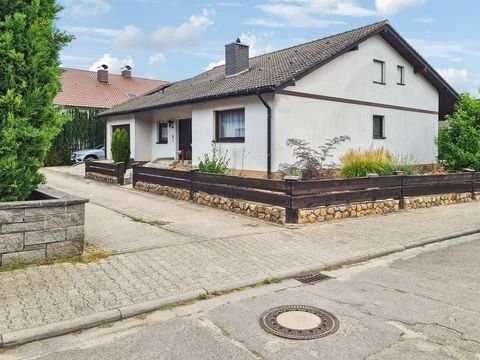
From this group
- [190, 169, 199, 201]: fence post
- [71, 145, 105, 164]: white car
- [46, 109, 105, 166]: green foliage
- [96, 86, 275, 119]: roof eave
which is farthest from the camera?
[46, 109, 105, 166]: green foliage

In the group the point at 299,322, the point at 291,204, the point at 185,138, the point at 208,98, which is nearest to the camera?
the point at 299,322

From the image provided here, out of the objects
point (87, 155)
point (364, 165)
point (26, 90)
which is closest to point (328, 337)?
point (26, 90)

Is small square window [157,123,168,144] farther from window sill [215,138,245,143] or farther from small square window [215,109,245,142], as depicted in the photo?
window sill [215,138,245,143]

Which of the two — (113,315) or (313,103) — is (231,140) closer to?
(313,103)

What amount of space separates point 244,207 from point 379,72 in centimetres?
1086

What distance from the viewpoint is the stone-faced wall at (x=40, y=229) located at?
17.1ft

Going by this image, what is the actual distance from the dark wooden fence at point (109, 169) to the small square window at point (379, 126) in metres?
10.4

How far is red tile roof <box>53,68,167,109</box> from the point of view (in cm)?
3123

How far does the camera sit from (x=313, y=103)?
14.6 metres

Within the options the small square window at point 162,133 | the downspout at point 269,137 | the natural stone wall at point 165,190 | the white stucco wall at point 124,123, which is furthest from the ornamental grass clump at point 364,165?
the white stucco wall at point 124,123

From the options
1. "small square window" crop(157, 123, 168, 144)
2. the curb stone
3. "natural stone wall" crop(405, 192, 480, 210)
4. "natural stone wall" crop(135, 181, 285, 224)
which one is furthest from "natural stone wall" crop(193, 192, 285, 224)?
"small square window" crop(157, 123, 168, 144)

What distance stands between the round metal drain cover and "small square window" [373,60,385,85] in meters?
14.7

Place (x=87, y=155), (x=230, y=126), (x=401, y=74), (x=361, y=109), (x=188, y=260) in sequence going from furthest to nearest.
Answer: (x=87, y=155) < (x=401, y=74) < (x=361, y=109) < (x=230, y=126) < (x=188, y=260)

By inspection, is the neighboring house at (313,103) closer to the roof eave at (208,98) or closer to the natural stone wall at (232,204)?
the roof eave at (208,98)
